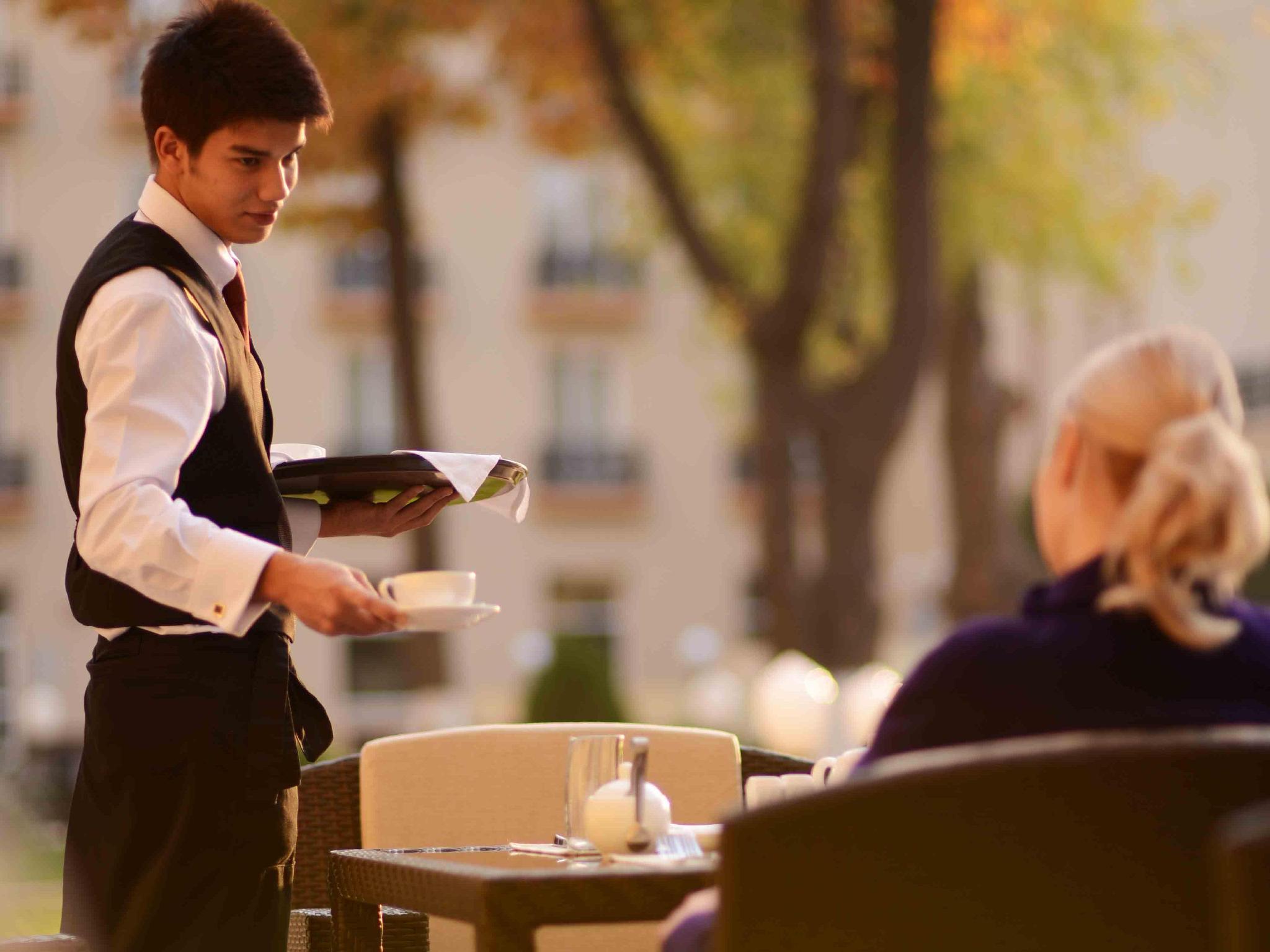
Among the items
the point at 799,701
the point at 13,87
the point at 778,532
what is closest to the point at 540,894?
the point at 799,701

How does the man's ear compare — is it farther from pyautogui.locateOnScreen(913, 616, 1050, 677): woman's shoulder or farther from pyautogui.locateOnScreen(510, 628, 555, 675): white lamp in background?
pyautogui.locateOnScreen(510, 628, 555, 675): white lamp in background

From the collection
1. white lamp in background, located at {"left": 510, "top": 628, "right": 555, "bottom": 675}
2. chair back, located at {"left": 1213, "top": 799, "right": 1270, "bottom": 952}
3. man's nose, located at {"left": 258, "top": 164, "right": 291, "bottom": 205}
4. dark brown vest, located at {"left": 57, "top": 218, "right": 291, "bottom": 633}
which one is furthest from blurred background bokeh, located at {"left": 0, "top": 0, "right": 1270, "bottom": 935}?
chair back, located at {"left": 1213, "top": 799, "right": 1270, "bottom": 952}

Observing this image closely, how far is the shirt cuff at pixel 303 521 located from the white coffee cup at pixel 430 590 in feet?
1.57

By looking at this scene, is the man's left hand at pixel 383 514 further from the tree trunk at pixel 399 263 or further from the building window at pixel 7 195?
the building window at pixel 7 195

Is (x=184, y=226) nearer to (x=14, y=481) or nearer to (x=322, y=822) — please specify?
(x=322, y=822)

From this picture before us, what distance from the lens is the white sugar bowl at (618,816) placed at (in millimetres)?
2377

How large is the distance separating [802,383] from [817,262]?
862mm

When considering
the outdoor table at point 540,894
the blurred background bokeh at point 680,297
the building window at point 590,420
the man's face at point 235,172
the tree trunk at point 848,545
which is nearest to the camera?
the outdoor table at point 540,894

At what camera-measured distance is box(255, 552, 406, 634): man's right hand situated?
7.39 feet

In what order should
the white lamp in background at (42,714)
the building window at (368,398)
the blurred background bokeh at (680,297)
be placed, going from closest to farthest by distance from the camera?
the blurred background bokeh at (680,297)
the white lamp in background at (42,714)
the building window at (368,398)

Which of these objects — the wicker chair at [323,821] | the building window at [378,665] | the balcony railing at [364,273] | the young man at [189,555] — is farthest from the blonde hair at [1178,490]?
the balcony railing at [364,273]

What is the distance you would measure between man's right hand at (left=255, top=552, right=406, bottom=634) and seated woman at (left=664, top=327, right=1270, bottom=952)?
1.73ft

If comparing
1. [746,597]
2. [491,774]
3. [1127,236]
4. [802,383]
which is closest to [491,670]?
[746,597]

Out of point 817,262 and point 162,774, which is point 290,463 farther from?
point 817,262
